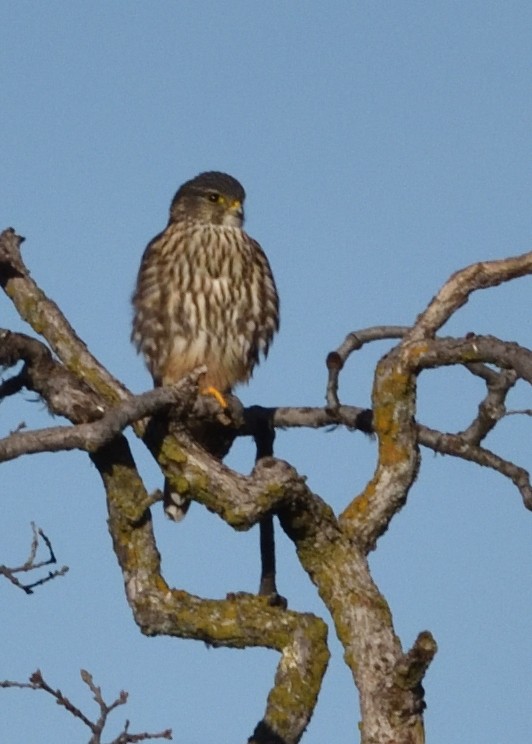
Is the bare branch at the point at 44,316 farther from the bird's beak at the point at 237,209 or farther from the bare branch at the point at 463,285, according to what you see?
the bird's beak at the point at 237,209

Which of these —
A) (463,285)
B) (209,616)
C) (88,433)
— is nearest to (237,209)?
(463,285)

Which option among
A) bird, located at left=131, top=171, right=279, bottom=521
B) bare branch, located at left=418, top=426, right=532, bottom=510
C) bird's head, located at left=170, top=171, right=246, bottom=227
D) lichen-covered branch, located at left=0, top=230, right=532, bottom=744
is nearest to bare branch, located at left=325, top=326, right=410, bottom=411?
lichen-covered branch, located at left=0, top=230, right=532, bottom=744

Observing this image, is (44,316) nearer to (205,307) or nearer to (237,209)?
(205,307)

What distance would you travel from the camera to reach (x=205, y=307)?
6211 millimetres

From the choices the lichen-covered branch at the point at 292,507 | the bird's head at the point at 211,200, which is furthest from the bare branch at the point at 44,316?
the bird's head at the point at 211,200

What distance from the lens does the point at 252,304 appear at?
630cm

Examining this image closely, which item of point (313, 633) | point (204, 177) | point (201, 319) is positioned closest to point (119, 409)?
point (313, 633)

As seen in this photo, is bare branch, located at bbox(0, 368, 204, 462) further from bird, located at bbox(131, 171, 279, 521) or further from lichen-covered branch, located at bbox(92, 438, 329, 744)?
bird, located at bbox(131, 171, 279, 521)

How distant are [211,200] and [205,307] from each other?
805 mm

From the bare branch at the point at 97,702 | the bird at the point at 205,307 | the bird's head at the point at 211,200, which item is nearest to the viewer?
the bare branch at the point at 97,702

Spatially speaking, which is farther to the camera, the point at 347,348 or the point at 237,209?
the point at 237,209

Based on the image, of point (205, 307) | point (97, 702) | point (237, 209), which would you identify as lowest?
point (97, 702)

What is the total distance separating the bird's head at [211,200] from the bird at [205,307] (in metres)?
0.15

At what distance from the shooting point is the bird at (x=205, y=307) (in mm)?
6180
